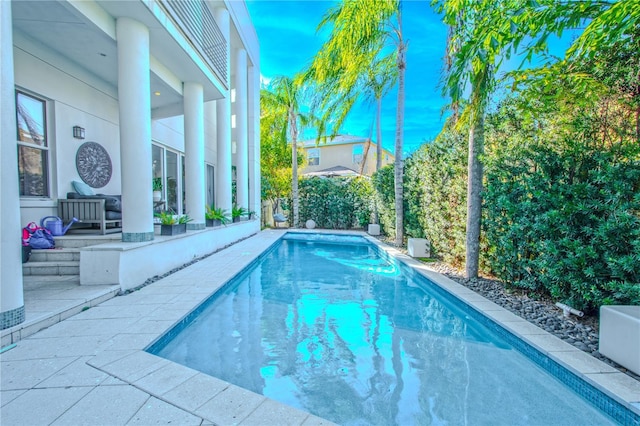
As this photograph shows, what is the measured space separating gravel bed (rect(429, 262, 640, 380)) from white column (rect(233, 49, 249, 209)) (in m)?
9.88

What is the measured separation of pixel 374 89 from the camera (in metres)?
11.5

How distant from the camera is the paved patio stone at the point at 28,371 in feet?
8.18

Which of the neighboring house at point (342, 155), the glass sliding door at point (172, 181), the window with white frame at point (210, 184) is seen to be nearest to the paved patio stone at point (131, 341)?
the glass sliding door at point (172, 181)

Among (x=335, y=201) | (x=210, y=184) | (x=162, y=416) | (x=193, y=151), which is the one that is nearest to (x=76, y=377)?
(x=162, y=416)

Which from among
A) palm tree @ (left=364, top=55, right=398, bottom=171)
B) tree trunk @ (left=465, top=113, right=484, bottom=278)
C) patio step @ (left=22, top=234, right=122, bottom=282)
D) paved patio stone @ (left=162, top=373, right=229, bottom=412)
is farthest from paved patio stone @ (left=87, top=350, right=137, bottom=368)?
palm tree @ (left=364, top=55, right=398, bottom=171)

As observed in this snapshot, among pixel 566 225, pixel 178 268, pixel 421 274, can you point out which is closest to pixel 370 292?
pixel 421 274

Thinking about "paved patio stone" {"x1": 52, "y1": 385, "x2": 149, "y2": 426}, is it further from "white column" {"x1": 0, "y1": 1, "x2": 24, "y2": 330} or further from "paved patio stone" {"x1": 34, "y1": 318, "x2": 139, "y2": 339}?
"white column" {"x1": 0, "y1": 1, "x2": 24, "y2": 330}

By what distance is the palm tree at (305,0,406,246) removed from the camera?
28.4 ft

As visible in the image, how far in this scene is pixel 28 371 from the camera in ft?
8.73

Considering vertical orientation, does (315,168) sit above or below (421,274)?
above

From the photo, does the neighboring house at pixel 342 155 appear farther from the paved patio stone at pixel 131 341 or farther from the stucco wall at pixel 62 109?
the paved patio stone at pixel 131 341

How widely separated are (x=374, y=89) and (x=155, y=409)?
11621 millimetres

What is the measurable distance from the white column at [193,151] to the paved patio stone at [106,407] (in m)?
6.24

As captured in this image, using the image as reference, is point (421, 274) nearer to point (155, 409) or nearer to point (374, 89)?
point (155, 409)
